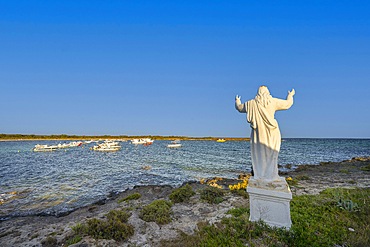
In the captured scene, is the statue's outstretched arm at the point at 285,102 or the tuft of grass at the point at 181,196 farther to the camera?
the tuft of grass at the point at 181,196

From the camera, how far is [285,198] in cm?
498

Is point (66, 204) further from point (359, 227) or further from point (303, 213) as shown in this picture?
point (359, 227)

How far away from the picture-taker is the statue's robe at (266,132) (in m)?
5.37

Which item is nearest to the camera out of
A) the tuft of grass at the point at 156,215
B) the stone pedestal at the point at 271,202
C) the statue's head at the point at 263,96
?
the stone pedestal at the point at 271,202

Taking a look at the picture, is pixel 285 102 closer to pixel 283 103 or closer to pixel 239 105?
pixel 283 103

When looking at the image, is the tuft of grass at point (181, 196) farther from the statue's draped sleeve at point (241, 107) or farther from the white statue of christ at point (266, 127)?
the statue's draped sleeve at point (241, 107)

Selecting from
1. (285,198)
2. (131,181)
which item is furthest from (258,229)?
(131,181)

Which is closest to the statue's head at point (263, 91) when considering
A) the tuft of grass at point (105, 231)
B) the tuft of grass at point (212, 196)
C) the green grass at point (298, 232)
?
the green grass at point (298, 232)

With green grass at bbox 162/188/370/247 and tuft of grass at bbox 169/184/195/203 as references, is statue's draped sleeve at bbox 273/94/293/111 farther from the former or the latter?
tuft of grass at bbox 169/184/195/203

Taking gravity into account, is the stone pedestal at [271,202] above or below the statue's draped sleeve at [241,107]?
below

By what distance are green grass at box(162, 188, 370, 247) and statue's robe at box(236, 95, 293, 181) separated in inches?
52.7

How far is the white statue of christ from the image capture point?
5367mm

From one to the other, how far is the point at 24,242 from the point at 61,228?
1058mm

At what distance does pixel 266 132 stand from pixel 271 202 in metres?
1.84
